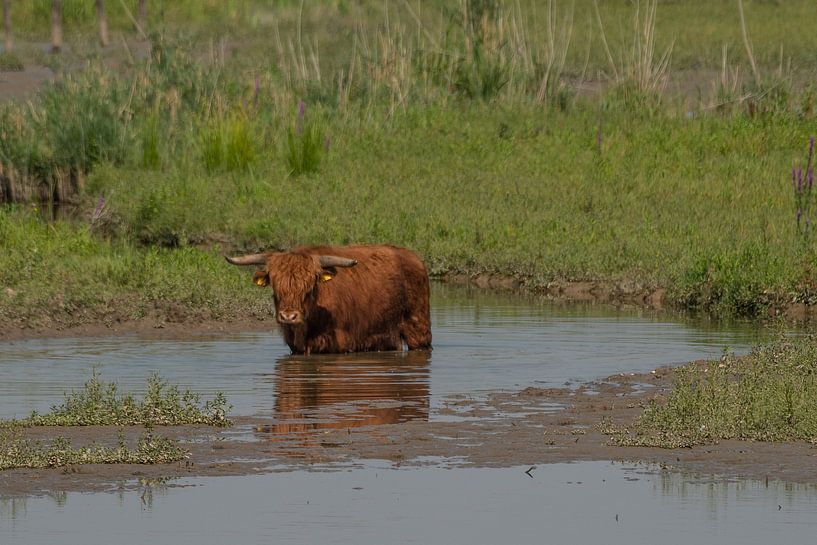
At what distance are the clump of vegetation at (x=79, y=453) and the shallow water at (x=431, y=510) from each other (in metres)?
0.39

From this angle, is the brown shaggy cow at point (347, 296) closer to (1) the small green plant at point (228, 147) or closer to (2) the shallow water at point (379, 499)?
(2) the shallow water at point (379, 499)

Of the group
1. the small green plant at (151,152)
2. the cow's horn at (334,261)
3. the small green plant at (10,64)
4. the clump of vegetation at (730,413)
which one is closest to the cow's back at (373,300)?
the cow's horn at (334,261)

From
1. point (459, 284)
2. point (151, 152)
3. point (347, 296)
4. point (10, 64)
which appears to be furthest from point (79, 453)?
point (10, 64)

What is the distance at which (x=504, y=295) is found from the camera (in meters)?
16.9

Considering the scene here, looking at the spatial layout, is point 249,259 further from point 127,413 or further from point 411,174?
point 411,174

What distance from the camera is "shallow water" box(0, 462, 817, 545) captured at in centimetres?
697

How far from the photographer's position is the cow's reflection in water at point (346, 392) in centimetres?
948

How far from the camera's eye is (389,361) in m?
12.5

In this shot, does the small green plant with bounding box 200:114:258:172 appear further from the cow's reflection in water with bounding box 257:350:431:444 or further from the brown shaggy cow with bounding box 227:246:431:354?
the cow's reflection in water with bounding box 257:350:431:444

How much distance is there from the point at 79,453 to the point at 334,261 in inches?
181

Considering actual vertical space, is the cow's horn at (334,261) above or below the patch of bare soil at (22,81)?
below

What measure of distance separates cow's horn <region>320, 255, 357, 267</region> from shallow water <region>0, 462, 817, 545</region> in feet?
14.5

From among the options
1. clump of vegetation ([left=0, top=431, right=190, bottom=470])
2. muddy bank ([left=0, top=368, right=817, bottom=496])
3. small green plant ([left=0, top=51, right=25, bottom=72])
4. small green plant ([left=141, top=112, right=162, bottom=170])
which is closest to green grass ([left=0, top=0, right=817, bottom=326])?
small green plant ([left=141, top=112, right=162, bottom=170])

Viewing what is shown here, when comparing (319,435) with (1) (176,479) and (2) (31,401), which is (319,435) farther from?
(2) (31,401)
